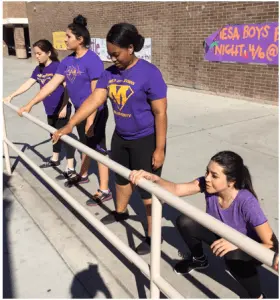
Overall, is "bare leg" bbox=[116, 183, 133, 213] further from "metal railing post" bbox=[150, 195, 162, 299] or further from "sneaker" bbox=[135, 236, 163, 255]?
"metal railing post" bbox=[150, 195, 162, 299]

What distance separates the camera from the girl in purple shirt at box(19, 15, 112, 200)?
9.80ft

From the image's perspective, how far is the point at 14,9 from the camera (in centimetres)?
2417

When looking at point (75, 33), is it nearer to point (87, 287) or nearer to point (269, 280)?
point (87, 287)

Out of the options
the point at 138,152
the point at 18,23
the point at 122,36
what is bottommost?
the point at 138,152

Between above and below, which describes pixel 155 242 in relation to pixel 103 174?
above

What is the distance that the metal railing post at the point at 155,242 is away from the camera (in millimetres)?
1540

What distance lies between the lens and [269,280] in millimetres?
2242

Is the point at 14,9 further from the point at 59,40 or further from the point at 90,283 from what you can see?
the point at 90,283

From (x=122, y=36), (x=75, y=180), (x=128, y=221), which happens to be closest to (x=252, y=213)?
(x=122, y=36)

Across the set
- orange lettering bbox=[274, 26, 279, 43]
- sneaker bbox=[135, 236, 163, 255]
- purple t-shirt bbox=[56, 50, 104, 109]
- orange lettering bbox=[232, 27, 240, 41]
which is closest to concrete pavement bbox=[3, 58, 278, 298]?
sneaker bbox=[135, 236, 163, 255]

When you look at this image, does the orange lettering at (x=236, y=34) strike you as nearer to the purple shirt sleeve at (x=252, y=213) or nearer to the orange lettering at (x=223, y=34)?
the orange lettering at (x=223, y=34)

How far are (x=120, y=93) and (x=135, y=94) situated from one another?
123 mm

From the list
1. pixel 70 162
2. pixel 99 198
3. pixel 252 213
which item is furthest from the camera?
pixel 70 162

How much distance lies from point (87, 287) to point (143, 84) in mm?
1409
